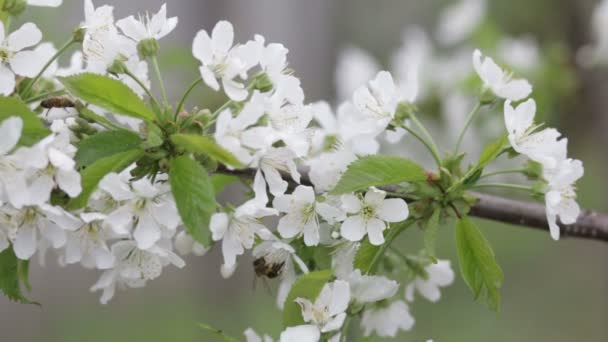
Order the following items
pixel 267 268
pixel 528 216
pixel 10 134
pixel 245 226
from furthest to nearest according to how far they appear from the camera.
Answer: pixel 528 216 < pixel 267 268 < pixel 245 226 < pixel 10 134

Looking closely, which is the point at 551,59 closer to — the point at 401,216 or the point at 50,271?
the point at 401,216

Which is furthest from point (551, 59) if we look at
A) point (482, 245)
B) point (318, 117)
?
point (482, 245)

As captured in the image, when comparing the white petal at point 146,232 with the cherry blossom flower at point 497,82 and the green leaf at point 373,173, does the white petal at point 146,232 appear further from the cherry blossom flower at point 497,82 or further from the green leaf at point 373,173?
the cherry blossom flower at point 497,82

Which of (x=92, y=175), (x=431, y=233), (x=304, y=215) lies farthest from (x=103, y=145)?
(x=431, y=233)

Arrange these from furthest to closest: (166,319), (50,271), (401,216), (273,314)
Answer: (50,271) < (166,319) < (273,314) < (401,216)

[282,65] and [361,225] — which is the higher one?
[282,65]

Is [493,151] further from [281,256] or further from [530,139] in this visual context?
[281,256]
